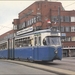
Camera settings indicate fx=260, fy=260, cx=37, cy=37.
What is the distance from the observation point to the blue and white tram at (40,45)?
79.2ft

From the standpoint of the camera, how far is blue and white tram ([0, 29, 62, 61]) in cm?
2414

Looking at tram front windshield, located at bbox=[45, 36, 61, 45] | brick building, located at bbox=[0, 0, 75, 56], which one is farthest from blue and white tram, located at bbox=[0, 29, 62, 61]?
brick building, located at bbox=[0, 0, 75, 56]

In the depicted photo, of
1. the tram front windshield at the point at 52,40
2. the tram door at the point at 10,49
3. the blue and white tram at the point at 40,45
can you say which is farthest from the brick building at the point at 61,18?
the tram front windshield at the point at 52,40

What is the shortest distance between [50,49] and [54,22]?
55.6 metres

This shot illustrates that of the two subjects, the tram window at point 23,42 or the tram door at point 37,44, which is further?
the tram window at point 23,42

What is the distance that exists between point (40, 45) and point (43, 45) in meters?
0.52

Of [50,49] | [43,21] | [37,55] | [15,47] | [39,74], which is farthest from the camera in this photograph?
[43,21]

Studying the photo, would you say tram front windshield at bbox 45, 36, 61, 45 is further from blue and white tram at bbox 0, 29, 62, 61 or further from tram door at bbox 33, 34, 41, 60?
tram door at bbox 33, 34, 41, 60

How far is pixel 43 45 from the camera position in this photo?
24688 millimetres

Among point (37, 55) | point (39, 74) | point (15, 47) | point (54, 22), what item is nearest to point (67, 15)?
point (54, 22)

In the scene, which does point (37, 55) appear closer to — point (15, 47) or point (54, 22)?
point (15, 47)

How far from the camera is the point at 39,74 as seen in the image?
17.0m

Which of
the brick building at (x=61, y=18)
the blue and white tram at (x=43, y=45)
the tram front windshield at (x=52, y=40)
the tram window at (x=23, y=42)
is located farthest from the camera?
the brick building at (x=61, y=18)

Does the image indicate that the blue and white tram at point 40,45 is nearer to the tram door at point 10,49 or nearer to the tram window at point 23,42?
the tram window at point 23,42
